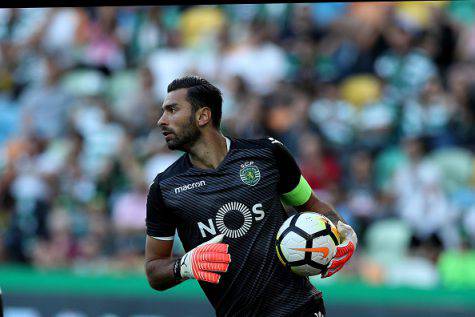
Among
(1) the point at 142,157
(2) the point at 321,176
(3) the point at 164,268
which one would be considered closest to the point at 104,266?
(1) the point at 142,157

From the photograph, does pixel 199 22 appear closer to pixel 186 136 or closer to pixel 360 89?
pixel 360 89

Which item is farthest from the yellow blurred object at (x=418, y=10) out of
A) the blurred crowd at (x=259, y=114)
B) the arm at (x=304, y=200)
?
the arm at (x=304, y=200)

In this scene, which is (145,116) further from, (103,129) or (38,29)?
(38,29)

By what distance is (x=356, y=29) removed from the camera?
13.8 meters

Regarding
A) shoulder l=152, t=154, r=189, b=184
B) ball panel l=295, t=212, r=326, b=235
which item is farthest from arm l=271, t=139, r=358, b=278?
shoulder l=152, t=154, r=189, b=184

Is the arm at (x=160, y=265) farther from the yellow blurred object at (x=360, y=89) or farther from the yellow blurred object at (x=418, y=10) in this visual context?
the yellow blurred object at (x=418, y=10)

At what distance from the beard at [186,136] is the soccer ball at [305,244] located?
0.82 metres

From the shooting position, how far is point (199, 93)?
6.62 m

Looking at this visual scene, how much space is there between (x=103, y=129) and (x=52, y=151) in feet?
2.67

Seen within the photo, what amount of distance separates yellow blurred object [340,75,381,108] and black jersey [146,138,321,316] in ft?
22.0

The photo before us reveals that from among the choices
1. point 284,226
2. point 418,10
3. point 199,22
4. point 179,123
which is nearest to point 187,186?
point 179,123

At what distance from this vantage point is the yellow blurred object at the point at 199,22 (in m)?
14.7

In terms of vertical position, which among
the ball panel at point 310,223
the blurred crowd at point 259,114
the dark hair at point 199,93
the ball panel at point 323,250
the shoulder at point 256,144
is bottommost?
the ball panel at point 323,250

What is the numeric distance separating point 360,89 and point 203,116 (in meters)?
7.02
